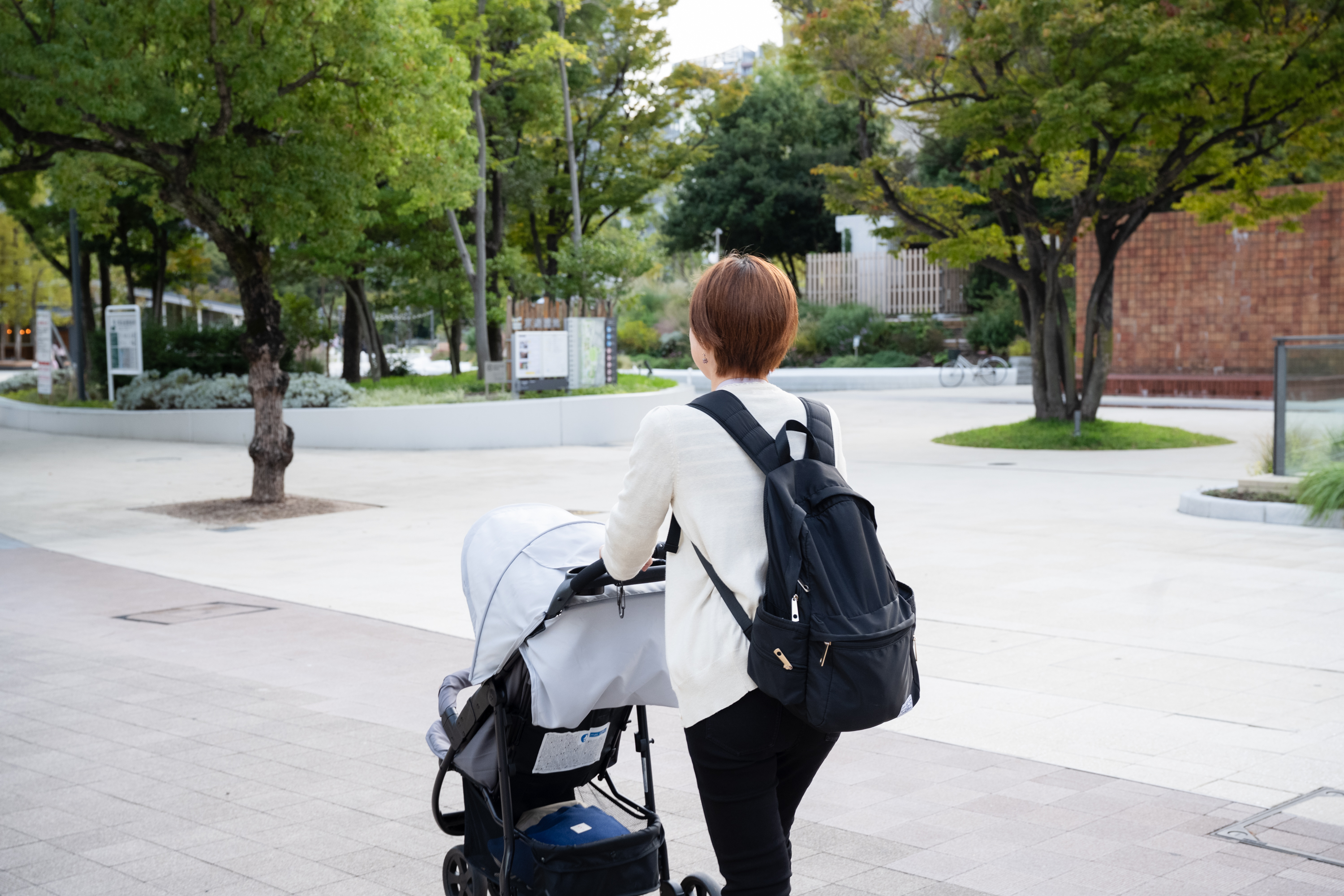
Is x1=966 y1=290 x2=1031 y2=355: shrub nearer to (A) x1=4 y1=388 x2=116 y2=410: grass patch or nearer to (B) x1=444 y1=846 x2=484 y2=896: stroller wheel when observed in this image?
(A) x1=4 y1=388 x2=116 y2=410: grass patch

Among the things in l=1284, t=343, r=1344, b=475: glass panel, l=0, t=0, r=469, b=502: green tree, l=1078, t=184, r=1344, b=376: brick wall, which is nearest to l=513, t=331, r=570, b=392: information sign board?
l=0, t=0, r=469, b=502: green tree

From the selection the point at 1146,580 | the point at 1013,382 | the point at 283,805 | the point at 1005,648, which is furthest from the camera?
the point at 1013,382

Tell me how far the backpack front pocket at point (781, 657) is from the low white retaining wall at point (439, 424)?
18.5m

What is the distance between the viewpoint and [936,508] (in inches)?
483

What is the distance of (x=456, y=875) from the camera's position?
3477 millimetres

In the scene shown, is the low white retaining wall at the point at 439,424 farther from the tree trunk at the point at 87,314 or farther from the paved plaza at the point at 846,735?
the paved plaza at the point at 846,735

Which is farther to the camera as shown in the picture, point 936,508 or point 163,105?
point 936,508

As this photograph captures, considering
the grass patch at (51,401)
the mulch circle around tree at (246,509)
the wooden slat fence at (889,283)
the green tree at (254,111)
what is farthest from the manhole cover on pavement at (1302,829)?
the wooden slat fence at (889,283)

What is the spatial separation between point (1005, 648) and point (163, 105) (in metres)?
8.91

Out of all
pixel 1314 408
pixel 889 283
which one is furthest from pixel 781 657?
pixel 889 283

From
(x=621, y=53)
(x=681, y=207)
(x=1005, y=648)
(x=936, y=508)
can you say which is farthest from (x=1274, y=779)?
(x=681, y=207)

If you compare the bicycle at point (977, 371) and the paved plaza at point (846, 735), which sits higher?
the bicycle at point (977, 371)

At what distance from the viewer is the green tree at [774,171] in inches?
1780

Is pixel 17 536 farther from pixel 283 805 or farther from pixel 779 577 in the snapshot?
pixel 779 577
